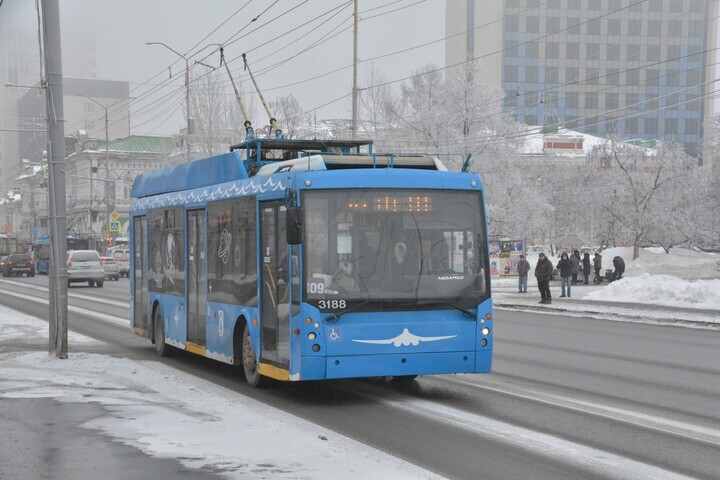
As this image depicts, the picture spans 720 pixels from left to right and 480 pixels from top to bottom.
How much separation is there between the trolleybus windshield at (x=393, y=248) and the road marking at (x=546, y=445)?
128cm

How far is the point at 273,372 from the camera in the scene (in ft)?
38.5

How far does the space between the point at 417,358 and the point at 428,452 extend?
2836 millimetres

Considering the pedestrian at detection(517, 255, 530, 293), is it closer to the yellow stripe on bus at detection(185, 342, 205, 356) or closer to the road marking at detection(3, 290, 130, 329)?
the road marking at detection(3, 290, 130, 329)

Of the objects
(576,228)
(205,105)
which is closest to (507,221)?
(205,105)

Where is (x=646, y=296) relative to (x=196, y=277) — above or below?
below

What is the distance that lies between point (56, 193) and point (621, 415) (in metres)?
8.85

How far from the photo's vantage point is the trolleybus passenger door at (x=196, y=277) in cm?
1441

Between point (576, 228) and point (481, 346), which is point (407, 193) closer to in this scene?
point (481, 346)

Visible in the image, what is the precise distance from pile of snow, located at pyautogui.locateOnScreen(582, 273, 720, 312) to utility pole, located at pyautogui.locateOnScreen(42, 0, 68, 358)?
62.0 feet

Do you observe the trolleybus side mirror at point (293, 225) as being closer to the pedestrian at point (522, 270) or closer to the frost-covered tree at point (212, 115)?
the pedestrian at point (522, 270)

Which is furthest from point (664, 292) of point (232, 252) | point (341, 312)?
point (341, 312)

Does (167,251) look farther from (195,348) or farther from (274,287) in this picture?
(274,287)

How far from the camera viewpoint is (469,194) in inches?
469

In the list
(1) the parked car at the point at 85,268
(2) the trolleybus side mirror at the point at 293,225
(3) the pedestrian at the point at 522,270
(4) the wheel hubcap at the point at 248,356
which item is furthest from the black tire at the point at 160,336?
(1) the parked car at the point at 85,268
